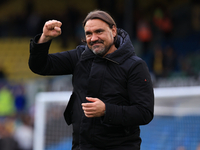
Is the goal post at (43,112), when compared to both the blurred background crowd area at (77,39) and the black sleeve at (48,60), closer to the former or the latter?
the blurred background crowd area at (77,39)

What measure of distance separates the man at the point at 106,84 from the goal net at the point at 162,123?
2.27 metres

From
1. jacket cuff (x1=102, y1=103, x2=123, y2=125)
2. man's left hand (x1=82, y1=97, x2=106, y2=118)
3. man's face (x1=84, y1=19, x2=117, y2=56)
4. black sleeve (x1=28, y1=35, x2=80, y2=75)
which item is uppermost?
man's face (x1=84, y1=19, x2=117, y2=56)

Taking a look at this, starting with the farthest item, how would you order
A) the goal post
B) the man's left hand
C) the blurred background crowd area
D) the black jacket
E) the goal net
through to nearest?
the blurred background crowd area
the goal post
the goal net
the black jacket
the man's left hand

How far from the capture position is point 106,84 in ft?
6.93

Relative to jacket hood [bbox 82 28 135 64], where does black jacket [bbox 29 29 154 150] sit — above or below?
below

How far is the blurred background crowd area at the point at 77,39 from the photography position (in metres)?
8.50

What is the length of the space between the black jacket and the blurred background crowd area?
3.26 metres

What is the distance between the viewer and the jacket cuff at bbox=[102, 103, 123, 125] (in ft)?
6.52

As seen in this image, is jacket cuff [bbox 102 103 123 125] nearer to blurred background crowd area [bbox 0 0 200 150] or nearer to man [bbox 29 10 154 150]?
man [bbox 29 10 154 150]

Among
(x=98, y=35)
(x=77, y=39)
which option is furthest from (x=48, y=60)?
(x=77, y=39)

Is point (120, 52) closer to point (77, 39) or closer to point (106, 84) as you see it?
point (106, 84)

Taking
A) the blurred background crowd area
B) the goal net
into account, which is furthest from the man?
the blurred background crowd area

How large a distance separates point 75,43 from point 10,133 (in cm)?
494

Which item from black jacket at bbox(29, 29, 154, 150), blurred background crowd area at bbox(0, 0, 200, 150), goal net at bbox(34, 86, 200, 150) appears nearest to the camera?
black jacket at bbox(29, 29, 154, 150)
